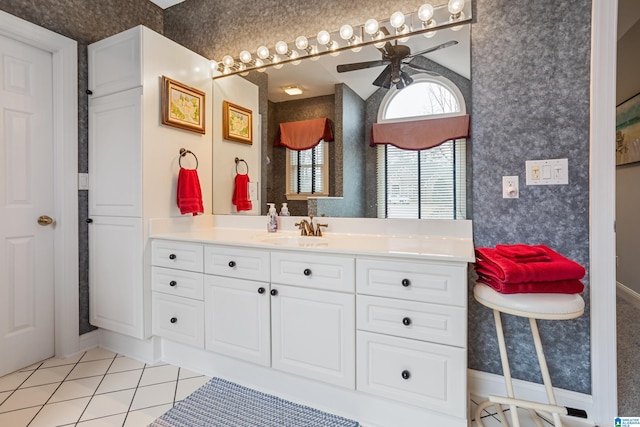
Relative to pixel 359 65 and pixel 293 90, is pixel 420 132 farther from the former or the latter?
pixel 293 90

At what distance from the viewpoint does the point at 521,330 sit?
1728 mm

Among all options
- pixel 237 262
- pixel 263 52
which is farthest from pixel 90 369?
pixel 263 52

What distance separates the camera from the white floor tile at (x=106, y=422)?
1.55 metres

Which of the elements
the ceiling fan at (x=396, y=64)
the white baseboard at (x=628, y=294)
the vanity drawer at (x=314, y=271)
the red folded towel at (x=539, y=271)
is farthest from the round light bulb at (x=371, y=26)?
the white baseboard at (x=628, y=294)

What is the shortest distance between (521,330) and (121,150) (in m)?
2.55

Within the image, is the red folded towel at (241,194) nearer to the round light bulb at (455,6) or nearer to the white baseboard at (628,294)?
the round light bulb at (455,6)

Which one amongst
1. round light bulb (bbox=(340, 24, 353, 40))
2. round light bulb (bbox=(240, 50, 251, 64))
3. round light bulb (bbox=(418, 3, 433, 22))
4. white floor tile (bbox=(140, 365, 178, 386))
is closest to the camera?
round light bulb (bbox=(418, 3, 433, 22))

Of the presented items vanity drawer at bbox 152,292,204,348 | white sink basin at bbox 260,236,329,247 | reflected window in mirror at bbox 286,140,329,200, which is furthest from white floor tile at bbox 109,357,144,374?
reflected window in mirror at bbox 286,140,329,200

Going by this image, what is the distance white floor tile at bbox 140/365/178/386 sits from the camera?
193 centimetres

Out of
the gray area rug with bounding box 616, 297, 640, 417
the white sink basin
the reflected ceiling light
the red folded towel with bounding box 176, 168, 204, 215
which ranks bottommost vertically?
the gray area rug with bounding box 616, 297, 640, 417

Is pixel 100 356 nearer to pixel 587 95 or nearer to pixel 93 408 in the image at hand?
pixel 93 408

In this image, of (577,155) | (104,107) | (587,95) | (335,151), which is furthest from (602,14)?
(104,107)

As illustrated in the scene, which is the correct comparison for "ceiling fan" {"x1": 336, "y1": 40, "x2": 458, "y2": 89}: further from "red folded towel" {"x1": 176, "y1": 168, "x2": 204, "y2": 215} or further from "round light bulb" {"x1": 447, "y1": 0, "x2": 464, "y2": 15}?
"red folded towel" {"x1": 176, "y1": 168, "x2": 204, "y2": 215}

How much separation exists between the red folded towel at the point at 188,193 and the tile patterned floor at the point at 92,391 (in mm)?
1007
